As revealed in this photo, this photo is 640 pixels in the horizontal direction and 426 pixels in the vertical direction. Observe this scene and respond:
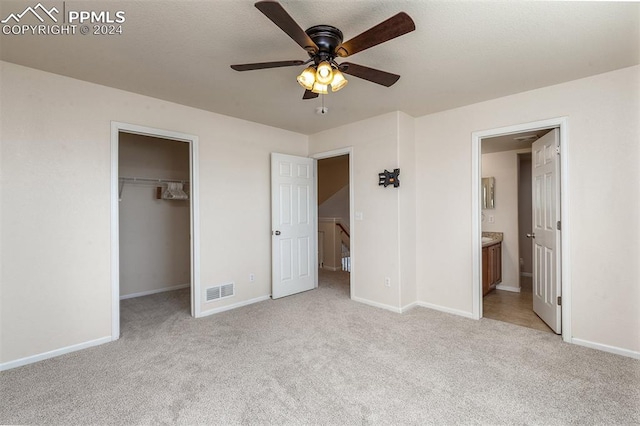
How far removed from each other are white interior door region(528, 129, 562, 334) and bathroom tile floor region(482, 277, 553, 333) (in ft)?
0.33

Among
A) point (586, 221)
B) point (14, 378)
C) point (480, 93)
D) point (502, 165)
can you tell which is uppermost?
point (480, 93)

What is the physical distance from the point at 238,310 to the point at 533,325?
332 cm

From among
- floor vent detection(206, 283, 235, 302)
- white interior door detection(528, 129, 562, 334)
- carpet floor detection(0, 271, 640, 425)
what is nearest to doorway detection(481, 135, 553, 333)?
white interior door detection(528, 129, 562, 334)

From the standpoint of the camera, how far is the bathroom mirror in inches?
195

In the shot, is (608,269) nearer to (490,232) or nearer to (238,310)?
(490,232)

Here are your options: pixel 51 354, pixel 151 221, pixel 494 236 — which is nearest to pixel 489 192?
pixel 494 236

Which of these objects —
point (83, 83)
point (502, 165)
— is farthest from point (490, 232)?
point (83, 83)

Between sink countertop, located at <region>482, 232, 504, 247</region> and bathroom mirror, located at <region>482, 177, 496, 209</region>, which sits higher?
bathroom mirror, located at <region>482, 177, 496, 209</region>

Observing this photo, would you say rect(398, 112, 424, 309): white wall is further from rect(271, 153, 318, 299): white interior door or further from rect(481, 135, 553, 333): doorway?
rect(271, 153, 318, 299): white interior door

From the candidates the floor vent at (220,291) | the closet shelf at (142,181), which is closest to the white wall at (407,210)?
the floor vent at (220,291)

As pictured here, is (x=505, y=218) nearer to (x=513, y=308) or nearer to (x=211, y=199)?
(x=513, y=308)

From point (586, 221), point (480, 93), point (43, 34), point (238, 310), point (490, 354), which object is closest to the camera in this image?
point (43, 34)

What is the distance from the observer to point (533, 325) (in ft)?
10.6

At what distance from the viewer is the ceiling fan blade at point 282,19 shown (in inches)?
52.9
